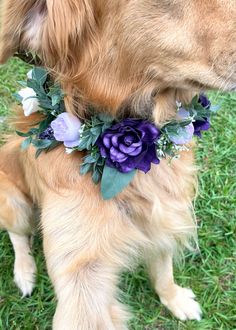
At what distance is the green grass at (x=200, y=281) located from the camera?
334 cm

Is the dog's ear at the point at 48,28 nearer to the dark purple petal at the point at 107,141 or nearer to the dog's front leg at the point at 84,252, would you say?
the dark purple petal at the point at 107,141

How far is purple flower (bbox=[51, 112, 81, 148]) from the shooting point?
2.38 meters

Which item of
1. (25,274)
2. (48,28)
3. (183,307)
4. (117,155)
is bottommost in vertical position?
(25,274)

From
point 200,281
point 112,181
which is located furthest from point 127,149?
point 200,281

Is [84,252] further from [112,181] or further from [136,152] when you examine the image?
[136,152]

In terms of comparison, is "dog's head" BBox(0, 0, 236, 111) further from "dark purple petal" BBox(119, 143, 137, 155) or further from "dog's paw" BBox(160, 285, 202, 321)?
"dog's paw" BBox(160, 285, 202, 321)

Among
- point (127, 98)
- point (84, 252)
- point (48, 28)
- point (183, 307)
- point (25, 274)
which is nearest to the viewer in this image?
point (48, 28)

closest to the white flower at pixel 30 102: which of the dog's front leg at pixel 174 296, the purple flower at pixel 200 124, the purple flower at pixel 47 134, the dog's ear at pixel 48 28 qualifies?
the purple flower at pixel 47 134

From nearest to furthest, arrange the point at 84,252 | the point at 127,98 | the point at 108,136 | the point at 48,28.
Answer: the point at 48,28 → the point at 127,98 → the point at 108,136 → the point at 84,252

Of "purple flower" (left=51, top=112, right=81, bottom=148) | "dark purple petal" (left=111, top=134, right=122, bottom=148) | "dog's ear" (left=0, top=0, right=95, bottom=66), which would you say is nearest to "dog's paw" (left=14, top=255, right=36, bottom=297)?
"purple flower" (left=51, top=112, right=81, bottom=148)

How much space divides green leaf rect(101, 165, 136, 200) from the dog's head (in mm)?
369

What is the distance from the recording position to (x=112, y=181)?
240 cm

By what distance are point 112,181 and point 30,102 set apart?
596 millimetres

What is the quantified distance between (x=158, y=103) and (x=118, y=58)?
34 cm
